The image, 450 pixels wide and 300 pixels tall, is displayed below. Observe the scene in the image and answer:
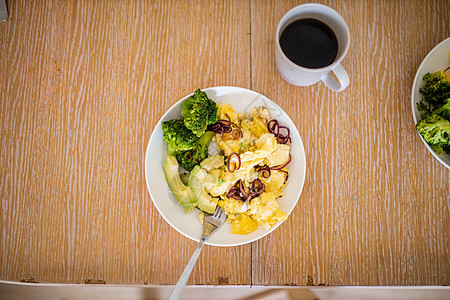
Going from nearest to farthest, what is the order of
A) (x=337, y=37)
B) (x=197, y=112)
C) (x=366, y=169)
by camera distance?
1. (x=197, y=112)
2. (x=337, y=37)
3. (x=366, y=169)

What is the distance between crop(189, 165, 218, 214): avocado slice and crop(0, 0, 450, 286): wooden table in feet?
0.62

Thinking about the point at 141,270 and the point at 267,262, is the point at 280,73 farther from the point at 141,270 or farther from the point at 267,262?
the point at 141,270

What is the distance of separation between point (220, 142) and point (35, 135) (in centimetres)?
78

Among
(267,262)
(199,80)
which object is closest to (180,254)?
(267,262)

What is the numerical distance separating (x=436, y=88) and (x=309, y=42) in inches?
19.6

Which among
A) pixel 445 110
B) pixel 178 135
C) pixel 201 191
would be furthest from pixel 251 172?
pixel 445 110

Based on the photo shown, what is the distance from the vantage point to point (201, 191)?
1194 millimetres

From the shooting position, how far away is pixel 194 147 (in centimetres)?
121

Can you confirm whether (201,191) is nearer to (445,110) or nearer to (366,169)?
(366,169)

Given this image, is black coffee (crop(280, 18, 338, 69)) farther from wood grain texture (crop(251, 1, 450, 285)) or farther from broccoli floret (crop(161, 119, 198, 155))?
broccoli floret (crop(161, 119, 198, 155))

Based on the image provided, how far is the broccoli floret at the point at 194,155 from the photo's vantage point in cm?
120

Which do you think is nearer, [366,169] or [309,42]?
[309,42]

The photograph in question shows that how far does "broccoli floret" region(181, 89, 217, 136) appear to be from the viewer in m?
1.12

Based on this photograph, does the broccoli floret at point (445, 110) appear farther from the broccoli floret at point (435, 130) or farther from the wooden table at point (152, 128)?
the wooden table at point (152, 128)
